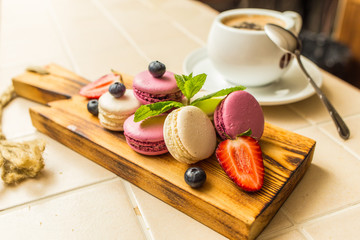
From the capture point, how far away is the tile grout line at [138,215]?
0.55 m

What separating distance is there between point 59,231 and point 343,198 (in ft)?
1.46

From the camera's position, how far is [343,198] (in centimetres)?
60

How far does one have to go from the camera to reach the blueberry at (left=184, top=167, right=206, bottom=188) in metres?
0.56

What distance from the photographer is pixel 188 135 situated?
1.93 feet

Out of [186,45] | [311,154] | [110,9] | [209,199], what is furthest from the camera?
[110,9]

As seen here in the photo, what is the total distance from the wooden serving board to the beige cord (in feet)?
0.25

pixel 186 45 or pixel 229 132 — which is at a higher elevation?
pixel 229 132

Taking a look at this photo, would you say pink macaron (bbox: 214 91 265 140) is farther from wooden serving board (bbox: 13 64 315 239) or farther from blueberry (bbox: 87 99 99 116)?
blueberry (bbox: 87 99 99 116)

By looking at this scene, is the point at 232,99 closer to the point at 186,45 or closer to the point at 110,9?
the point at 186,45

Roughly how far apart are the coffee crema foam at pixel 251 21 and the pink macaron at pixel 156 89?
12.2 inches

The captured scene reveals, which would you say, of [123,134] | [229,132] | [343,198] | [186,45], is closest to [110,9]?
[186,45]

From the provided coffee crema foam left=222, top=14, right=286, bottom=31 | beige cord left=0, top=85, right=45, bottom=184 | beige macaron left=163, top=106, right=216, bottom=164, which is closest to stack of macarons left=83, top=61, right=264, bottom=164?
beige macaron left=163, top=106, right=216, bottom=164

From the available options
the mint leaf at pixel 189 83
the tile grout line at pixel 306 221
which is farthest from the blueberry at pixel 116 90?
the tile grout line at pixel 306 221

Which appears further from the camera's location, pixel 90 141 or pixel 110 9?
pixel 110 9
